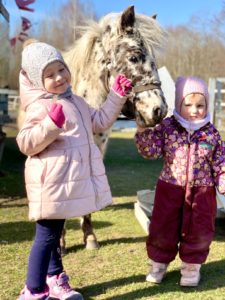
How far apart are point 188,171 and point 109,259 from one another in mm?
1193

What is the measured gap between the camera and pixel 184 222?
309 cm

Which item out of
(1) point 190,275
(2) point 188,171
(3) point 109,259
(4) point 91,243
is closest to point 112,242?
(4) point 91,243

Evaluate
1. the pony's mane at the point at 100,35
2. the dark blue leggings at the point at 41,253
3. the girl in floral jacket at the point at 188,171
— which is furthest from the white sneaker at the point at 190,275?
the pony's mane at the point at 100,35

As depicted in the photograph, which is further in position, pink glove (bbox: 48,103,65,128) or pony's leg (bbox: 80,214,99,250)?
pony's leg (bbox: 80,214,99,250)

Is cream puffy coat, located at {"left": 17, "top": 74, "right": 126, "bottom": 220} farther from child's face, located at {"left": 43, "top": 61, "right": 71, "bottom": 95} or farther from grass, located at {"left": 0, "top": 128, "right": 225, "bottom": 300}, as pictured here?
grass, located at {"left": 0, "top": 128, "right": 225, "bottom": 300}

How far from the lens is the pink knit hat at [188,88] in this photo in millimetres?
2986

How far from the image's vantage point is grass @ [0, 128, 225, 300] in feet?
9.93

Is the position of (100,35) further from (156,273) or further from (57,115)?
(156,273)

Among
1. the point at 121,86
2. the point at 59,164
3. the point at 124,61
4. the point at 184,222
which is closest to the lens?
the point at 59,164

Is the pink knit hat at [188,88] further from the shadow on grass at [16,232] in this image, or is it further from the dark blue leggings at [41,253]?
the shadow on grass at [16,232]

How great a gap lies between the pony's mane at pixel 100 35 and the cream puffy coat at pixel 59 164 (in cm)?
106

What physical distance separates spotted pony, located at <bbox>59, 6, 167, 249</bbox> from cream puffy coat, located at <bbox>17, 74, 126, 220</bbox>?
600 mm

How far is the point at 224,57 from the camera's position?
60.4 ft

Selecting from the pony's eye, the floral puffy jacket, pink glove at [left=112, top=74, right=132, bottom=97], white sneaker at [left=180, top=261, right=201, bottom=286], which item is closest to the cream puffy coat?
pink glove at [left=112, top=74, right=132, bottom=97]
